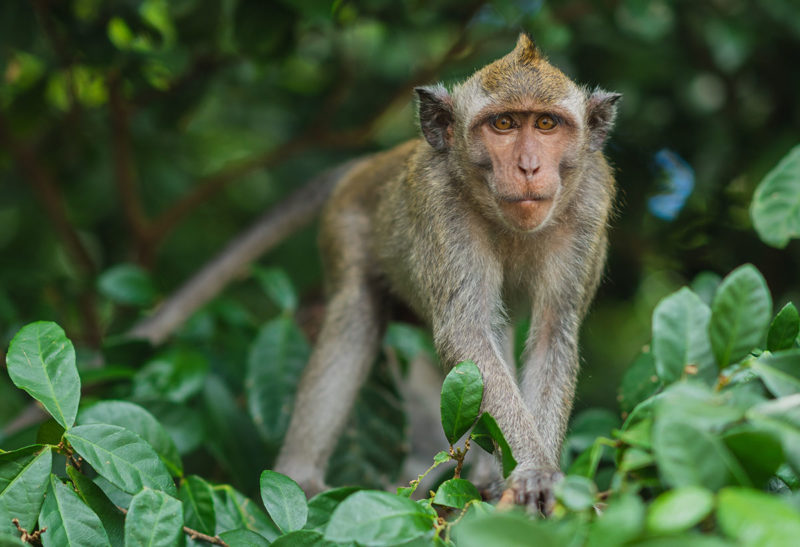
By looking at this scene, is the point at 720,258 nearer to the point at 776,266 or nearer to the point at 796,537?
the point at 776,266

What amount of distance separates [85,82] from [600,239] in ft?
14.2

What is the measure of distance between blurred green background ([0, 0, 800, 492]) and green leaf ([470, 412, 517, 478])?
2145mm

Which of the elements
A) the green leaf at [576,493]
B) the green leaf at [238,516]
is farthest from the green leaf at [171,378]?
the green leaf at [576,493]

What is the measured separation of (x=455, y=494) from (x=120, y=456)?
3.37 ft

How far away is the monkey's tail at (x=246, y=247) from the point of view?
5777 millimetres

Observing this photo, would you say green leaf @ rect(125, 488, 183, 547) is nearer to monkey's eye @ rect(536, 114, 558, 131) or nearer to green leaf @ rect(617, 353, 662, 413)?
green leaf @ rect(617, 353, 662, 413)

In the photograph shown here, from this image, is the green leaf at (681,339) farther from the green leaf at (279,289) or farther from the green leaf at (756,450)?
the green leaf at (279,289)

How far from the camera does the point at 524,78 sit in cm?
368

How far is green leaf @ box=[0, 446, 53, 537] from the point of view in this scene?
7.33ft

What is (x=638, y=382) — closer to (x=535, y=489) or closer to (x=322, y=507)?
(x=535, y=489)

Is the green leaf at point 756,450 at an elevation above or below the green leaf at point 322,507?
above

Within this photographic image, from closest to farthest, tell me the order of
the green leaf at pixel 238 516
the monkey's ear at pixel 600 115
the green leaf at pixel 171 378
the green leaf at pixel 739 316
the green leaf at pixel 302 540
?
the green leaf at pixel 739 316 < the green leaf at pixel 302 540 < the green leaf at pixel 238 516 < the monkey's ear at pixel 600 115 < the green leaf at pixel 171 378

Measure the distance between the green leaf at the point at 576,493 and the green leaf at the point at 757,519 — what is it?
281 millimetres

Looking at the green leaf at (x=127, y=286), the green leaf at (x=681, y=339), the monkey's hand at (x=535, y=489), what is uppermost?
the green leaf at (x=127, y=286)
